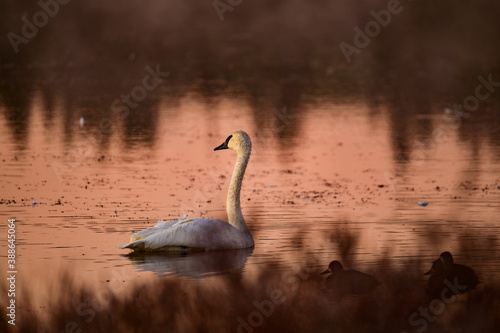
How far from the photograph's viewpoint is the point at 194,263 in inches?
478

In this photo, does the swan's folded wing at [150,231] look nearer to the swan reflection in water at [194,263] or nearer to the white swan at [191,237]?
the white swan at [191,237]

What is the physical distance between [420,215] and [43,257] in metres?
4.79

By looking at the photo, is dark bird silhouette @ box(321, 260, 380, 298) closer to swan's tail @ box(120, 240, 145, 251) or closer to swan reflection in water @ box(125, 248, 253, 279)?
swan reflection in water @ box(125, 248, 253, 279)

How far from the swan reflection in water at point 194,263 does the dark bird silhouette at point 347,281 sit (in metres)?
1.25

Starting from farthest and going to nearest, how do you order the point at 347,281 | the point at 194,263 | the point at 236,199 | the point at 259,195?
1. the point at 259,195
2. the point at 236,199
3. the point at 194,263
4. the point at 347,281

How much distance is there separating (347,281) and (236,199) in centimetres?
319

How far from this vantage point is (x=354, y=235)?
43.2 ft

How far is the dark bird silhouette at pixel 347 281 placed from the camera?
1005 centimetres

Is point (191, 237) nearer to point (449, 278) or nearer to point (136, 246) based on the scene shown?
point (136, 246)

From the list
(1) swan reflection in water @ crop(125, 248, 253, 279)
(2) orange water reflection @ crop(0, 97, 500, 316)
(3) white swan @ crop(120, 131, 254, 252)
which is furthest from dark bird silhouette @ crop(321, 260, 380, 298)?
(3) white swan @ crop(120, 131, 254, 252)

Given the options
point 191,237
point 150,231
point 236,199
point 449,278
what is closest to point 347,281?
point 449,278

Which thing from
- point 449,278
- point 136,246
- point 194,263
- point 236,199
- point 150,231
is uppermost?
point 236,199

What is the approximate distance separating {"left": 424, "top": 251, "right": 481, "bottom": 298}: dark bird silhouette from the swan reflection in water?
2.03m

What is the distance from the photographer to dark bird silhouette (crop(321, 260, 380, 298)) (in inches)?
396
